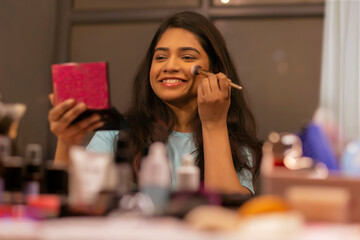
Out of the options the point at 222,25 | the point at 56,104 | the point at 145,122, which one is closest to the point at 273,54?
the point at 222,25

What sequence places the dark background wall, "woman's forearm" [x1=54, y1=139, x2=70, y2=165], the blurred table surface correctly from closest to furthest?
the blurred table surface, "woman's forearm" [x1=54, y1=139, x2=70, y2=165], the dark background wall

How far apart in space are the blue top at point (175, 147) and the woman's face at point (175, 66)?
0.33 ft

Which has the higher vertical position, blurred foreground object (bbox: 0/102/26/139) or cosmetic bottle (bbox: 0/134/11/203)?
blurred foreground object (bbox: 0/102/26/139)

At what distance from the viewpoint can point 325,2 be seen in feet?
5.79

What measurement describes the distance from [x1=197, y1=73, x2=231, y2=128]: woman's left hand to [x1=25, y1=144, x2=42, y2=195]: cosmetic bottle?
424 millimetres

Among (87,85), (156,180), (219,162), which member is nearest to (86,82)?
(87,85)

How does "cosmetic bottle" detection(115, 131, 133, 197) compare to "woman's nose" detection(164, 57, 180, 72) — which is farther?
"woman's nose" detection(164, 57, 180, 72)

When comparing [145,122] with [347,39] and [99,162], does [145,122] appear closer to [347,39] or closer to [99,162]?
[99,162]

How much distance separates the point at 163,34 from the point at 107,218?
0.77m

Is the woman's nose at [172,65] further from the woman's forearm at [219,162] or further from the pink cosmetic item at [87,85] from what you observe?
the pink cosmetic item at [87,85]

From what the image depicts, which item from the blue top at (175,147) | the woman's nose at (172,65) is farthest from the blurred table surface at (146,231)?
the woman's nose at (172,65)

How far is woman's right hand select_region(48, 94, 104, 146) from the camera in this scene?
0.91 meters

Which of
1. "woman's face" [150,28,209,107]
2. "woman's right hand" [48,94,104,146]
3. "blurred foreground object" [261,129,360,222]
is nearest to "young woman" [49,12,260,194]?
"woman's face" [150,28,209,107]

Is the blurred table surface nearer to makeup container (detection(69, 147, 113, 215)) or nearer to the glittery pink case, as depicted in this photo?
makeup container (detection(69, 147, 113, 215))
